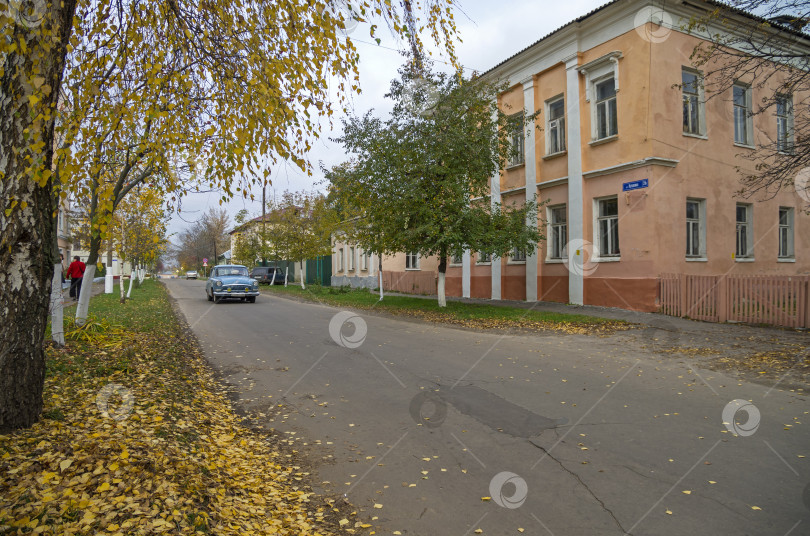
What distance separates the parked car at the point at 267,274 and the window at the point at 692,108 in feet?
114

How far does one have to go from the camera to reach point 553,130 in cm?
1961

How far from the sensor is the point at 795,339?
Answer: 1083 cm

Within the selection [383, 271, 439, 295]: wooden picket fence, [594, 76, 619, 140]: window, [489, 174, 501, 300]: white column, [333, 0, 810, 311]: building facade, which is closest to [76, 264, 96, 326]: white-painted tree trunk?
[333, 0, 810, 311]: building facade

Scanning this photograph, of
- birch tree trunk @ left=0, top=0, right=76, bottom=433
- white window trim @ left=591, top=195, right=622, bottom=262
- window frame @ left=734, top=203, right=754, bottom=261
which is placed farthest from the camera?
window frame @ left=734, top=203, right=754, bottom=261

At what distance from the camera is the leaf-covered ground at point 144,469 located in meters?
3.00

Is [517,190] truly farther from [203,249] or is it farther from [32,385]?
[203,249]

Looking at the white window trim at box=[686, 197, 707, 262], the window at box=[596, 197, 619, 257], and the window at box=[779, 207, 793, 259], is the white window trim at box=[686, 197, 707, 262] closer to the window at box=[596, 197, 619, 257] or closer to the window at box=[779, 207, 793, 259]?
the window at box=[596, 197, 619, 257]

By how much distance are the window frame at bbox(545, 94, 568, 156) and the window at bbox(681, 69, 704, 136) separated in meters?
3.94

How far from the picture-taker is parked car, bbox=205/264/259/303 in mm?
23234

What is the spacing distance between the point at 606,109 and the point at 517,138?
148 inches

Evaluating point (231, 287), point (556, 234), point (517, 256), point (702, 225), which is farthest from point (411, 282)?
point (702, 225)

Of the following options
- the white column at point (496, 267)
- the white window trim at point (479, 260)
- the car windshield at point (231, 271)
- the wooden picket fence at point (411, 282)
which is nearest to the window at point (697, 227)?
the white column at point (496, 267)

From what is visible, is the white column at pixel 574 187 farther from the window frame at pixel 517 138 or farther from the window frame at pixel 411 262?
the window frame at pixel 411 262

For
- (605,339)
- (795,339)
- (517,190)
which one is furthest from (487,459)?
(517,190)
